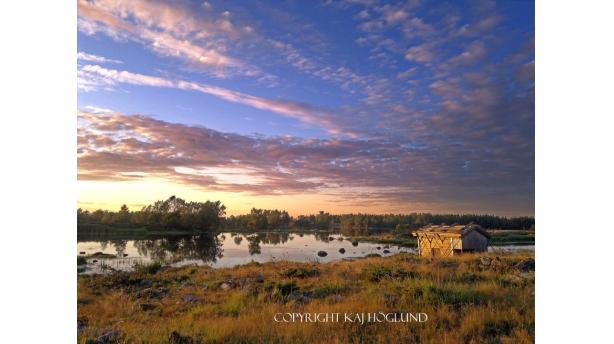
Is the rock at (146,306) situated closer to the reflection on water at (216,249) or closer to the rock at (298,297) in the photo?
the reflection on water at (216,249)

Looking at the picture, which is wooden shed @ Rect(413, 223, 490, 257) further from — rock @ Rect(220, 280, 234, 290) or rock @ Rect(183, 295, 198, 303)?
rock @ Rect(183, 295, 198, 303)

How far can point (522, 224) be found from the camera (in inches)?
288

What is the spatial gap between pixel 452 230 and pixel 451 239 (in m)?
0.33

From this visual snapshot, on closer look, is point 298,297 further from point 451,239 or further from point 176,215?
point 451,239

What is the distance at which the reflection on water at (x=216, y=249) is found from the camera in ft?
25.7

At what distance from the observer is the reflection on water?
785 centimetres

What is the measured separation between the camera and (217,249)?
8070 mm

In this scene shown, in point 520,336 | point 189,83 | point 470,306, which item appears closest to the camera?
point 520,336

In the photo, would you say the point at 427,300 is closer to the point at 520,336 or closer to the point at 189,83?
the point at 520,336

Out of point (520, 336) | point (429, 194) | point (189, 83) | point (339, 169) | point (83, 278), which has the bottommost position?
point (520, 336)
